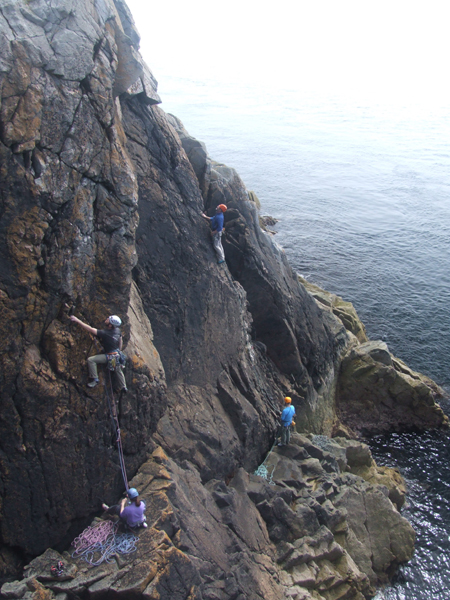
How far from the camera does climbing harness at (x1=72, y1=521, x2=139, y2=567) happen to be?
1305 centimetres

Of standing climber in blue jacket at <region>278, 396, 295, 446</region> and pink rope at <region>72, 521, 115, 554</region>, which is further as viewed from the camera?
standing climber in blue jacket at <region>278, 396, 295, 446</region>

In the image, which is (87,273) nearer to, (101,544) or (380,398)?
(101,544)

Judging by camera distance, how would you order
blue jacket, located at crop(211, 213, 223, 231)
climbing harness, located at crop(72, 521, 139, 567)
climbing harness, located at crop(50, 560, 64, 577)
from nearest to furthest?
climbing harness, located at crop(50, 560, 64, 577) < climbing harness, located at crop(72, 521, 139, 567) < blue jacket, located at crop(211, 213, 223, 231)

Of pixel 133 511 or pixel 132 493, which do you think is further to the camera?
pixel 132 493

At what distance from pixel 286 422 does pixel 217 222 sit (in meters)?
9.86

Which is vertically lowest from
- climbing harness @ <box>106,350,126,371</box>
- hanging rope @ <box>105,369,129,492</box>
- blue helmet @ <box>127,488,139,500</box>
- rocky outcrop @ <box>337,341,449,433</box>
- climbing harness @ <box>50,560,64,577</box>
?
rocky outcrop @ <box>337,341,449,433</box>

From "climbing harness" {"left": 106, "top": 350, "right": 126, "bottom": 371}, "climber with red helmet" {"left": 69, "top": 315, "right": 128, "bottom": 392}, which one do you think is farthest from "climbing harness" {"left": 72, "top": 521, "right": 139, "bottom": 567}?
"climbing harness" {"left": 106, "top": 350, "right": 126, "bottom": 371}

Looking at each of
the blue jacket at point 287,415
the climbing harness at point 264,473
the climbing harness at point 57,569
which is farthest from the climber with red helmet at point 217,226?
the climbing harness at point 57,569

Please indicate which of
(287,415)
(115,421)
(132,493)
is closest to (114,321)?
(115,421)

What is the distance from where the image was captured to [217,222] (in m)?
20.8

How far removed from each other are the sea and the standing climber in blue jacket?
7.45 meters

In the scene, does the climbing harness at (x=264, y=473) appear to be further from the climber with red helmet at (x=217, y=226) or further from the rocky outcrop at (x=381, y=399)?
the rocky outcrop at (x=381, y=399)

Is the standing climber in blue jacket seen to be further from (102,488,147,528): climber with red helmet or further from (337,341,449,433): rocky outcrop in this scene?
(102,488,147,528): climber with red helmet

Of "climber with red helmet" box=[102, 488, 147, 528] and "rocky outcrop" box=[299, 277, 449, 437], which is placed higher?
"climber with red helmet" box=[102, 488, 147, 528]
